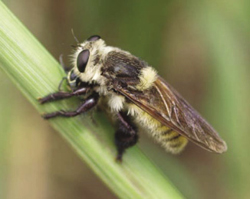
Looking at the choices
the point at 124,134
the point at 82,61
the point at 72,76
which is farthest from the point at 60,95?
the point at 124,134

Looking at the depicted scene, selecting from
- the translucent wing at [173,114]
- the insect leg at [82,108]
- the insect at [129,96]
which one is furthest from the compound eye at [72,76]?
the translucent wing at [173,114]

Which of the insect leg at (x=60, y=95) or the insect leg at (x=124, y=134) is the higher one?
the insect leg at (x=60, y=95)

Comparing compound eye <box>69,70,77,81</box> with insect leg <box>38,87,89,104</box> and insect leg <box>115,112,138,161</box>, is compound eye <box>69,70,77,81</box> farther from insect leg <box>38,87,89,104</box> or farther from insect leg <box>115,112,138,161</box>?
insect leg <box>115,112,138,161</box>

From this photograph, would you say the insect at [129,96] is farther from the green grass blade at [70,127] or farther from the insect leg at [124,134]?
Answer: the green grass blade at [70,127]

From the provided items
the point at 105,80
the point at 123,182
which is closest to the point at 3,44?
the point at 105,80

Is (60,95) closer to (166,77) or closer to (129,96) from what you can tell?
(129,96)

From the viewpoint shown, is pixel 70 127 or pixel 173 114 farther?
pixel 173 114
